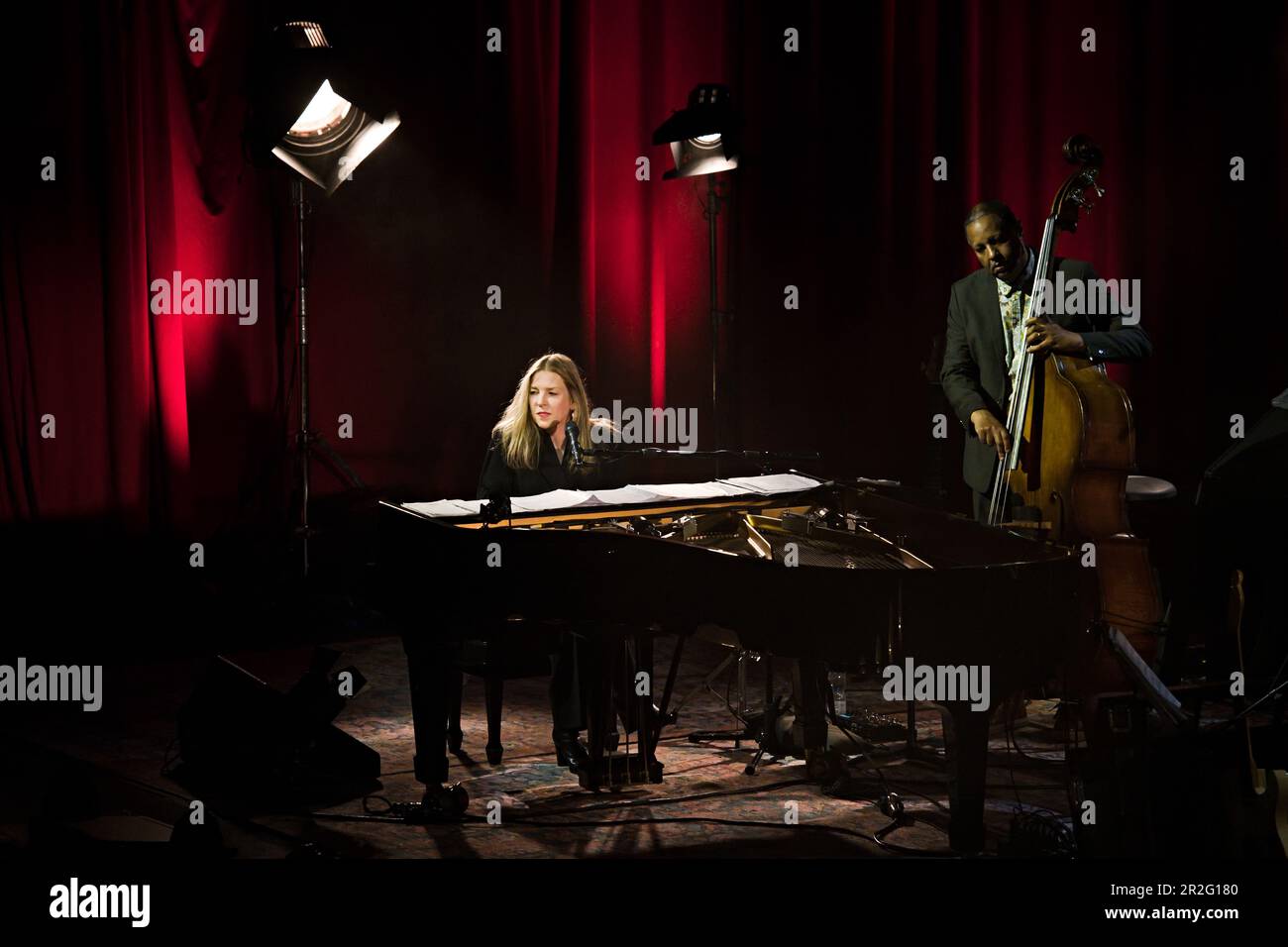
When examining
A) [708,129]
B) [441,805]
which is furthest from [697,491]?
[708,129]

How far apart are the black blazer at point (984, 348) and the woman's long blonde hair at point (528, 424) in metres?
1.23

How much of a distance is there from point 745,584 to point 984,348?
1785 millimetres

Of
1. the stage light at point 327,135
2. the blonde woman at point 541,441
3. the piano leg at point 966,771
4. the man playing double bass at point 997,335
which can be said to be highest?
the stage light at point 327,135

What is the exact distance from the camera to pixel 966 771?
11.0 ft

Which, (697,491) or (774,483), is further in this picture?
(774,483)

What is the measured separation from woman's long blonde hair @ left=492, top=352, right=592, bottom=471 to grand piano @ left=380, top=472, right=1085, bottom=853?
1.81 ft

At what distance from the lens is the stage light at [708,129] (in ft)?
18.5

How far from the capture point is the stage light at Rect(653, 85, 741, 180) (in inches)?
222

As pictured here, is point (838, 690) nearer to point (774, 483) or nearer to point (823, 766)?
point (823, 766)

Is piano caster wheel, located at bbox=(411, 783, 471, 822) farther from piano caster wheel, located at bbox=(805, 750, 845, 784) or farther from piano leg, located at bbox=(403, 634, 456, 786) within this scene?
piano caster wheel, located at bbox=(805, 750, 845, 784)

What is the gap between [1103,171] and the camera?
7020 millimetres

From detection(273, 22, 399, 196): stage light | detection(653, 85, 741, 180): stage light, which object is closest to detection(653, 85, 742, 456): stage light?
detection(653, 85, 741, 180): stage light

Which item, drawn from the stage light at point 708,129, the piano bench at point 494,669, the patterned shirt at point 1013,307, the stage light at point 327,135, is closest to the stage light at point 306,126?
the stage light at point 327,135

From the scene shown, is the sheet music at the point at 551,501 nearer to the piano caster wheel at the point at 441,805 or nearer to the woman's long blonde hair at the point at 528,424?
the woman's long blonde hair at the point at 528,424
